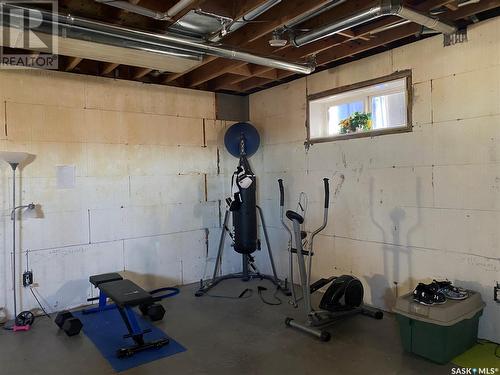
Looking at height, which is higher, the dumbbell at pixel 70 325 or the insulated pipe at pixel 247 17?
the insulated pipe at pixel 247 17

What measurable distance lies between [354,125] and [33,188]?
146 inches

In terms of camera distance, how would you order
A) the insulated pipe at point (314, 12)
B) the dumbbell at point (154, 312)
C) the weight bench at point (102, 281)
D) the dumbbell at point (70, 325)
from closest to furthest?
the insulated pipe at point (314, 12)
the dumbbell at point (70, 325)
the dumbbell at point (154, 312)
the weight bench at point (102, 281)

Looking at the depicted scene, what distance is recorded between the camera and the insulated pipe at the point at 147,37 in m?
2.62

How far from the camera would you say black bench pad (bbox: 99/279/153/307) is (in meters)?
3.19

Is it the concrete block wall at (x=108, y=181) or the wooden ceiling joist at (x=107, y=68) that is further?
the wooden ceiling joist at (x=107, y=68)

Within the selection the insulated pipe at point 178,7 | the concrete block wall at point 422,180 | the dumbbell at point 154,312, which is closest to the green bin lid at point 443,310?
the concrete block wall at point 422,180

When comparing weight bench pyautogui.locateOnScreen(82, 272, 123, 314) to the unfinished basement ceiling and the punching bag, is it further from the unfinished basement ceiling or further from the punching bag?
the unfinished basement ceiling

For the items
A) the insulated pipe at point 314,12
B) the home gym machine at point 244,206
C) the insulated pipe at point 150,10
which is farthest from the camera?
the home gym machine at point 244,206

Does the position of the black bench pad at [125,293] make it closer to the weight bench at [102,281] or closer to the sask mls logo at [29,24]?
the weight bench at [102,281]

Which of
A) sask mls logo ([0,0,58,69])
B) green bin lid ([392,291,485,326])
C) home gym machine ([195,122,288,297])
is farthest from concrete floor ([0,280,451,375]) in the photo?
sask mls logo ([0,0,58,69])

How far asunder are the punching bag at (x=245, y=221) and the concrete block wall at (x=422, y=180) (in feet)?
2.36

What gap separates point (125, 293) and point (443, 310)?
2673 millimetres

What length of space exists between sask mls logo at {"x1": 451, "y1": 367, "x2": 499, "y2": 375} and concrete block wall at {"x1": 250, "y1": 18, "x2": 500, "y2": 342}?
1.77ft

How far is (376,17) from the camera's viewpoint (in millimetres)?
2752
